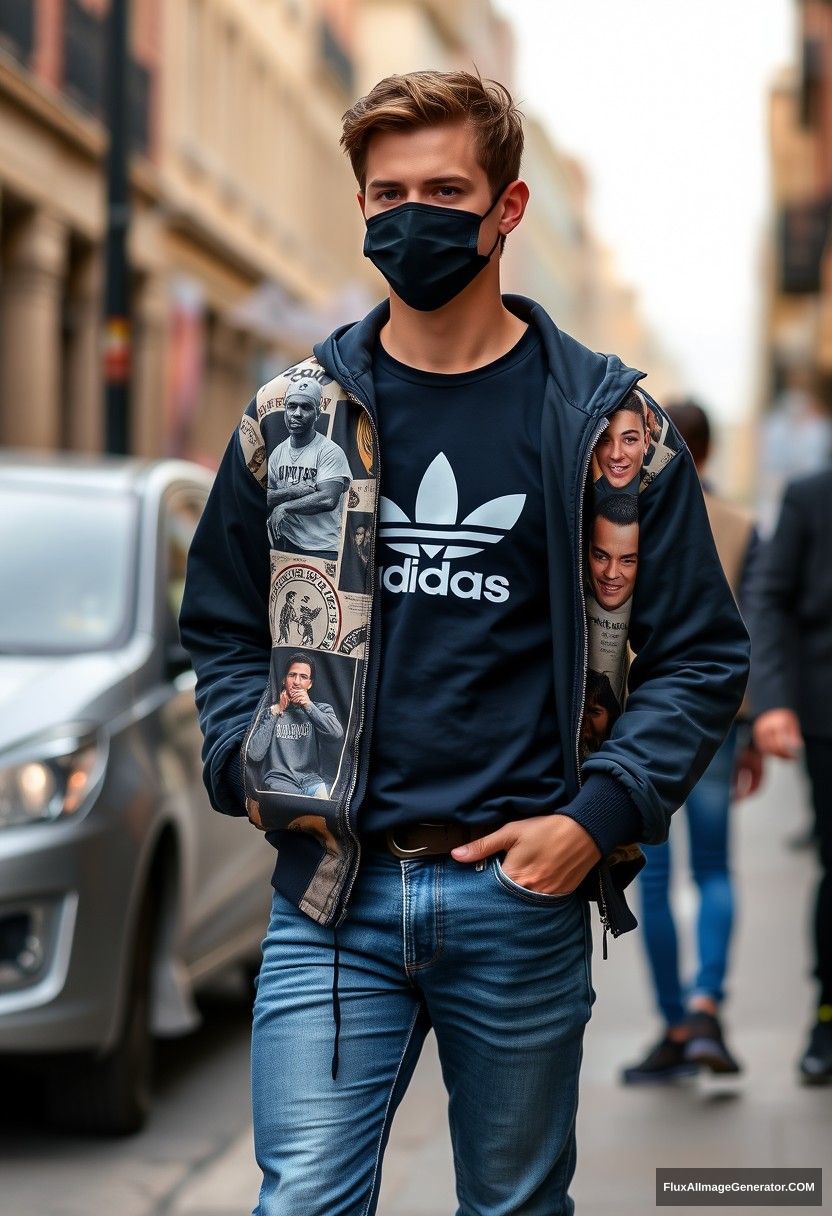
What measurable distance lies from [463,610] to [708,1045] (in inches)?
143

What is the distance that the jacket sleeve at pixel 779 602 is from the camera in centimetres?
619

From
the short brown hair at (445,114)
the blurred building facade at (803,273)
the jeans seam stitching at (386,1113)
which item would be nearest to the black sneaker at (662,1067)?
the jeans seam stitching at (386,1113)

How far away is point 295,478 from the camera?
306 cm

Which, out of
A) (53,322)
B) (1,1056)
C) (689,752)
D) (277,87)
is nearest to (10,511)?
(1,1056)

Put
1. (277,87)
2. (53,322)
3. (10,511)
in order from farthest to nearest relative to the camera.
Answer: (277,87) → (53,322) → (10,511)

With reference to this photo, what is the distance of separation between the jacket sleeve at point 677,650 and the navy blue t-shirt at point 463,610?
117 millimetres

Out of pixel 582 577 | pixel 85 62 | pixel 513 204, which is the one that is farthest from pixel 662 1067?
pixel 85 62

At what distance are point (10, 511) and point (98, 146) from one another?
20200 millimetres

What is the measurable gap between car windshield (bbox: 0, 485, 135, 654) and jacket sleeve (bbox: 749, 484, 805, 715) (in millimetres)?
1775

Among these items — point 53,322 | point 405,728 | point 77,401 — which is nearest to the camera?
point 405,728

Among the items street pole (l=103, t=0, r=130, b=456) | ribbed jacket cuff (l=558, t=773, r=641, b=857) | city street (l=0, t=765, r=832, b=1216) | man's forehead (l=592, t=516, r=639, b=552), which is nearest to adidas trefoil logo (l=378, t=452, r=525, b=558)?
man's forehead (l=592, t=516, r=639, b=552)

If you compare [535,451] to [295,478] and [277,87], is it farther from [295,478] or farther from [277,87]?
[277,87]

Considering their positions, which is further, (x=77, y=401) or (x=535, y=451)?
(x=77, y=401)

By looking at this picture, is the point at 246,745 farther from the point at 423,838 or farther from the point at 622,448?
the point at 622,448
